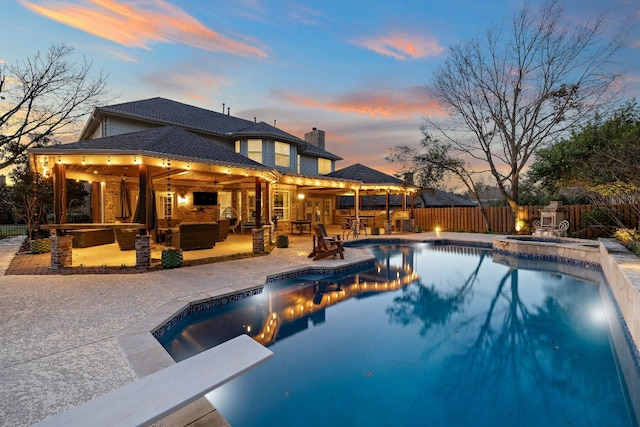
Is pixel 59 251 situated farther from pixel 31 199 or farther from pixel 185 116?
pixel 185 116

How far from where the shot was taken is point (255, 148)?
16109mm

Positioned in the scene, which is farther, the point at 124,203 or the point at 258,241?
the point at 258,241

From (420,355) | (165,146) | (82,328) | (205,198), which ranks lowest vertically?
(420,355)

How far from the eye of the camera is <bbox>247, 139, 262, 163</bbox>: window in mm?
16062

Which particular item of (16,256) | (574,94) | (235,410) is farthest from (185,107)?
(574,94)

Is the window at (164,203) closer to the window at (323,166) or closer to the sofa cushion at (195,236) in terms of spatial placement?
the sofa cushion at (195,236)

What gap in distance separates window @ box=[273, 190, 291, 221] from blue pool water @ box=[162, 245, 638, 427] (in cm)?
1044

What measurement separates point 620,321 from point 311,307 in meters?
5.21

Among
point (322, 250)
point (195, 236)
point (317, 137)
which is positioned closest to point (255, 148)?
point (195, 236)

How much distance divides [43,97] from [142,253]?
15.8m

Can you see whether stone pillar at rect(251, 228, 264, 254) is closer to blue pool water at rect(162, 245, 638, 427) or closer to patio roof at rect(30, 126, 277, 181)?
patio roof at rect(30, 126, 277, 181)

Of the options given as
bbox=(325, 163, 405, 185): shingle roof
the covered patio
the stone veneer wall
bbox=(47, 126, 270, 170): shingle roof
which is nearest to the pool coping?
the stone veneer wall

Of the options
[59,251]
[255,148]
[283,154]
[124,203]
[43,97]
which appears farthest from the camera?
[283,154]

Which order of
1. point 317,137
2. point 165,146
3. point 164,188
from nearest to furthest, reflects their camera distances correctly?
point 165,146 → point 164,188 → point 317,137
